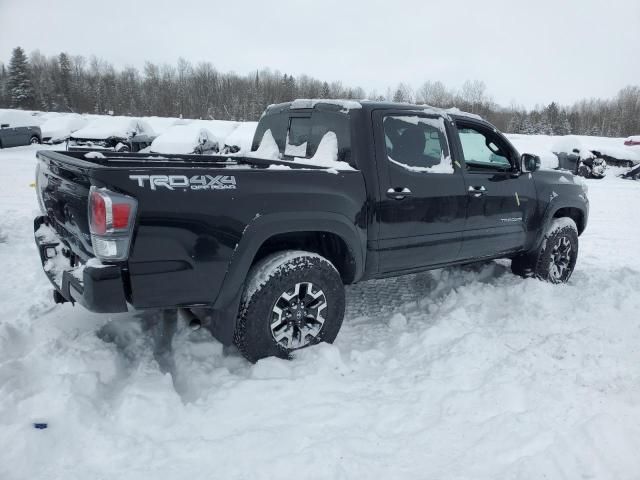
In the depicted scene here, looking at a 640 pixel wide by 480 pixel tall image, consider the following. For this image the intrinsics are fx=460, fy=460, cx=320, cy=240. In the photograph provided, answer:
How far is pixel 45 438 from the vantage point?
7.50ft

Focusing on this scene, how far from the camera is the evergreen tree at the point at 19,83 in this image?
58844mm

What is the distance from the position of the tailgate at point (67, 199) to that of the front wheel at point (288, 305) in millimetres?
1058

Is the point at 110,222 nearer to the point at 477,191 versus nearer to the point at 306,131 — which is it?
the point at 306,131

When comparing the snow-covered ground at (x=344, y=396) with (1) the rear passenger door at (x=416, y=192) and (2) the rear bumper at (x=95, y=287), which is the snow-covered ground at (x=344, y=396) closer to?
(2) the rear bumper at (x=95, y=287)

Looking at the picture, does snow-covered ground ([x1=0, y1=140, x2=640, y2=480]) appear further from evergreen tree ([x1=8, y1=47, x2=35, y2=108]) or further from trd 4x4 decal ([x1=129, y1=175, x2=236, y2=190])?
evergreen tree ([x1=8, y1=47, x2=35, y2=108])

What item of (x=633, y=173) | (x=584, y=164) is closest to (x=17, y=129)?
(x=584, y=164)

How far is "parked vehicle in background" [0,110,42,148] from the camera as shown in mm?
19969

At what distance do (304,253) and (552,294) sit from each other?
2867mm

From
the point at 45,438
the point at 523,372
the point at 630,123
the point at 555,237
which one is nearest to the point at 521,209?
the point at 555,237

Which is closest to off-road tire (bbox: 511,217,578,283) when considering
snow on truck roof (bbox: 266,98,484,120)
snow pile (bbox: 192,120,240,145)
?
snow on truck roof (bbox: 266,98,484,120)

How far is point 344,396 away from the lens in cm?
290

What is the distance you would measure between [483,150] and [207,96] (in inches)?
3268

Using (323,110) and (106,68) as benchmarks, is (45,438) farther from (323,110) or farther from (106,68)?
(106,68)

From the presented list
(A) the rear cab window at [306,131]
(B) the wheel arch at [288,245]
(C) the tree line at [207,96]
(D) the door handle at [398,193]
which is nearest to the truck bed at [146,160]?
(A) the rear cab window at [306,131]
